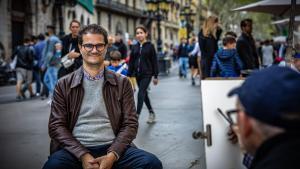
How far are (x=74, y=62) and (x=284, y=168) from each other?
7.49m

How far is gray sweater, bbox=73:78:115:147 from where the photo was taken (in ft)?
11.8

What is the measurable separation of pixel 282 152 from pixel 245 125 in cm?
14

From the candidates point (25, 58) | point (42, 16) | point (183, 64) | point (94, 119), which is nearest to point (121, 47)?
point (25, 58)

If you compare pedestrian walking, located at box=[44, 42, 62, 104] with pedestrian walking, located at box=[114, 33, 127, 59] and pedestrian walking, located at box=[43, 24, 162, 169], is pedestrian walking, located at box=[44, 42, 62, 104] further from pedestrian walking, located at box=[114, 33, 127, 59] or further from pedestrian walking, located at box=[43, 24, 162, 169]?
pedestrian walking, located at box=[43, 24, 162, 169]

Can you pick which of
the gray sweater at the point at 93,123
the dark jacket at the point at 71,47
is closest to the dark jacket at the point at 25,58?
the dark jacket at the point at 71,47

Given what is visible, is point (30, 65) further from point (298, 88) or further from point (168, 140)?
point (298, 88)

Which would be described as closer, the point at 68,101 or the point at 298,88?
the point at 298,88

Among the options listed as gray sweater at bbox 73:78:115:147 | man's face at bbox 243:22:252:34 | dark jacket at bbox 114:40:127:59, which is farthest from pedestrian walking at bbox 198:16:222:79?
gray sweater at bbox 73:78:115:147

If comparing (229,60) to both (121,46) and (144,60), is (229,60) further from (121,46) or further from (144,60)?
(121,46)

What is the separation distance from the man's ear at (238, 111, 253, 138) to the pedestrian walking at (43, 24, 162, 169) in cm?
186

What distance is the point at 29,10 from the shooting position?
2752 cm

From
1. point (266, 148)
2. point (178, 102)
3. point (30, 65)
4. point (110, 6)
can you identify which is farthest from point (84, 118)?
point (110, 6)

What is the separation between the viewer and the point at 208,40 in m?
9.87

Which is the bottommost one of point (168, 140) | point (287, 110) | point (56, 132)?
point (168, 140)
